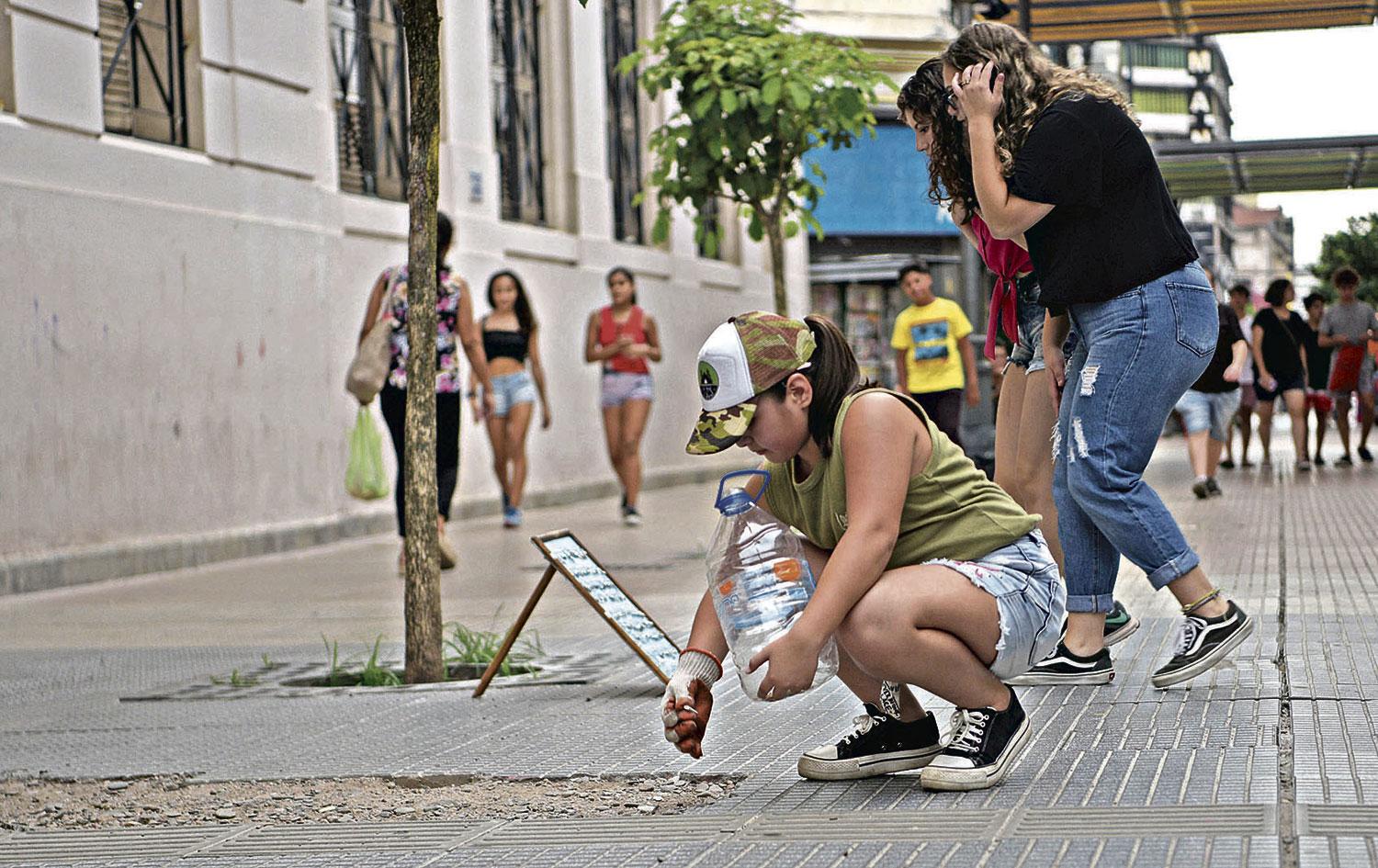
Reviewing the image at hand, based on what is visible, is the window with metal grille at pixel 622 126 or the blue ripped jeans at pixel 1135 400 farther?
A: the window with metal grille at pixel 622 126

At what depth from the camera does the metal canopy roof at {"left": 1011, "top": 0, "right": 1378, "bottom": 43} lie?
51.1ft

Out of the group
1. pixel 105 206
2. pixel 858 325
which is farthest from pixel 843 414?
pixel 858 325

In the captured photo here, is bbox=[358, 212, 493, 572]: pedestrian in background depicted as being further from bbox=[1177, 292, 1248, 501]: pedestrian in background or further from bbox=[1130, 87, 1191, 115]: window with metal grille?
bbox=[1130, 87, 1191, 115]: window with metal grille

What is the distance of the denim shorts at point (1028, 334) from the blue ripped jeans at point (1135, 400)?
0.78 meters

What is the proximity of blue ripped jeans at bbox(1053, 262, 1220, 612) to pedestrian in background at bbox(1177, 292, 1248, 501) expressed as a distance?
26.8 feet

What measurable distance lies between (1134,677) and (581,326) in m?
13.4

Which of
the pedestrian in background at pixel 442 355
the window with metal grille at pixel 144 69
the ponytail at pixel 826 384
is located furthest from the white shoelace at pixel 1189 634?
the window with metal grille at pixel 144 69

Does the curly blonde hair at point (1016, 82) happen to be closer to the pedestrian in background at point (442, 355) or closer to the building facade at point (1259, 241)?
the pedestrian in background at point (442, 355)

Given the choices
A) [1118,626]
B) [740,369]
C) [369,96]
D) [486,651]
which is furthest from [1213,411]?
[740,369]

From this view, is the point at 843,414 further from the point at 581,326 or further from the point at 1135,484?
the point at 581,326

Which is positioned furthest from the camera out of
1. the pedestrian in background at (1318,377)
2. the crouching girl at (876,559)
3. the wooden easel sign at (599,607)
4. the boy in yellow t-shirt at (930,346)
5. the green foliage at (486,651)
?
the pedestrian in background at (1318,377)

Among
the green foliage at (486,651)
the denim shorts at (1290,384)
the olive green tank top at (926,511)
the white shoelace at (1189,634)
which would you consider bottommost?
the green foliage at (486,651)

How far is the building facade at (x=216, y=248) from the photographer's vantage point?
10320 millimetres

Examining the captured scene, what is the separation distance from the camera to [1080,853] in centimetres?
344
